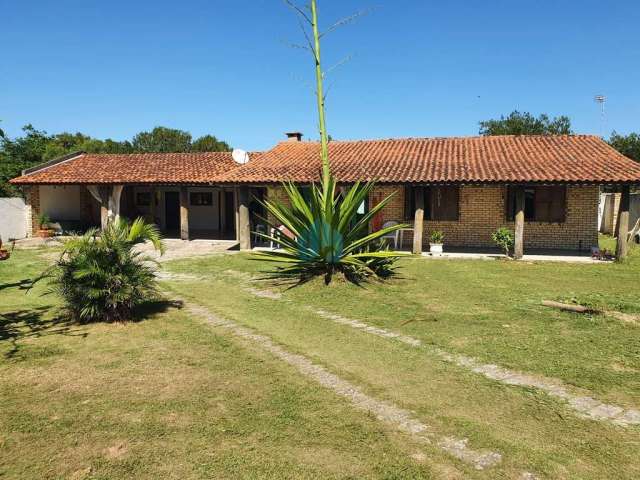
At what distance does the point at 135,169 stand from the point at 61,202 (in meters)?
3.85

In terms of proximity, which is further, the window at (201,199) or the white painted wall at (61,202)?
the window at (201,199)

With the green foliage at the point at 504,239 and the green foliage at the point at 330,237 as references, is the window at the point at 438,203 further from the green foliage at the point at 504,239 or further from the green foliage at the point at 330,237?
the green foliage at the point at 330,237

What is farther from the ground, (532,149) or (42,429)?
(532,149)

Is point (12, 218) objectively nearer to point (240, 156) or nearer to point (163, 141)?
point (240, 156)

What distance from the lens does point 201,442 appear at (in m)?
3.32

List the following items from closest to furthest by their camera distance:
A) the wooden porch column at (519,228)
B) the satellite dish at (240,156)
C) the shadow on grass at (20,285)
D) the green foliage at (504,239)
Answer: the shadow on grass at (20,285), the wooden porch column at (519,228), the green foliage at (504,239), the satellite dish at (240,156)

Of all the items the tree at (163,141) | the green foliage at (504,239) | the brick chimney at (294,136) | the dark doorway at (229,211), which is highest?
the tree at (163,141)

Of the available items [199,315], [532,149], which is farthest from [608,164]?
[199,315]

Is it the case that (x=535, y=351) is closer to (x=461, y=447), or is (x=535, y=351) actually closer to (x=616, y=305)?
(x=461, y=447)

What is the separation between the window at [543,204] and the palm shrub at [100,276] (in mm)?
12651

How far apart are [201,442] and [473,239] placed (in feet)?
46.6

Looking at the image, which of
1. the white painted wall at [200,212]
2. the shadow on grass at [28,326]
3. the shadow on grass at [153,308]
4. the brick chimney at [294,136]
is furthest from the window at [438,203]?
the shadow on grass at [28,326]

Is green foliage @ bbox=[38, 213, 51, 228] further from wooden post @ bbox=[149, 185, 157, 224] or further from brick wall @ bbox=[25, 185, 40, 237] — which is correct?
wooden post @ bbox=[149, 185, 157, 224]

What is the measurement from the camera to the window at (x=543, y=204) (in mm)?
15297
